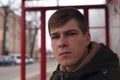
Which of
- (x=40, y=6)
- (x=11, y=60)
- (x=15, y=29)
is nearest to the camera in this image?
(x=40, y=6)

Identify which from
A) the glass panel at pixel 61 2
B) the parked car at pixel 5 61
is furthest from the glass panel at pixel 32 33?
the parked car at pixel 5 61

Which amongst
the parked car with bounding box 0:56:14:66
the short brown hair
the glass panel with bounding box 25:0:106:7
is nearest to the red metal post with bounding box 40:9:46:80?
the glass panel with bounding box 25:0:106:7

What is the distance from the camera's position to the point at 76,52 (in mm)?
1766

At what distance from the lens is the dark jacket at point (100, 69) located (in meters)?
1.66

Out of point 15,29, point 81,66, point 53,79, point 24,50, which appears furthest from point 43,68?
point 15,29

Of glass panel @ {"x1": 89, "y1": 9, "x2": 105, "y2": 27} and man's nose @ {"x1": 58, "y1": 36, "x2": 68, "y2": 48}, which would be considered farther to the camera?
glass panel @ {"x1": 89, "y1": 9, "x2": 105, "y2": 27}

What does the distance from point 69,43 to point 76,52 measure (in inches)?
2.3

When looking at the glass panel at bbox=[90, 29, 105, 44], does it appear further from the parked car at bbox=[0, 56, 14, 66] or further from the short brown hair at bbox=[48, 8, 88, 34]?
the parked car at bbox=[0, 56, 14, 66]

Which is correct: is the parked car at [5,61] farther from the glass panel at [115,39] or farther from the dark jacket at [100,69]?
the dark jacket at [100,69]

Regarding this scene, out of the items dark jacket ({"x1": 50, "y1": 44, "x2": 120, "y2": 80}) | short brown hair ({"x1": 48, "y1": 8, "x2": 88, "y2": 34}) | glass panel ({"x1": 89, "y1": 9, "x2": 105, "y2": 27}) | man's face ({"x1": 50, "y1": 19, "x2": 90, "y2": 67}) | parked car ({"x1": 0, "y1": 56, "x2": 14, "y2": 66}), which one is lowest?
parked car ({"x1": 0, "y1": 56, "x2": 14, "y2": 66})

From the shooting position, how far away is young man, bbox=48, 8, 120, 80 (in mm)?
1702

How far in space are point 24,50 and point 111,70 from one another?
14.0 ft

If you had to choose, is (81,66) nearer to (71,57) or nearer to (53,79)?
(71,57)

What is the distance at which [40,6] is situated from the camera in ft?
18.9
